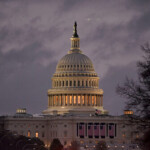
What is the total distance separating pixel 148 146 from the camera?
3647 centimetres

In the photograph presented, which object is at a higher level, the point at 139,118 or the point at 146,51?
the point at 146,51

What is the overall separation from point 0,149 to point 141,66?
103m

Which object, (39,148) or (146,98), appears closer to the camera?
(146,98)

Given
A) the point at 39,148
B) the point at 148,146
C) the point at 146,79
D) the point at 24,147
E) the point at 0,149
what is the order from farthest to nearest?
the point at 39,148, the point at 24,147, the point at 0,149, the point at 146,79, the point at 148,146

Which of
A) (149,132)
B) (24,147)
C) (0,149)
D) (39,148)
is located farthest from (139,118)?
(39,148)

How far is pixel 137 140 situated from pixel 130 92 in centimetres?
251

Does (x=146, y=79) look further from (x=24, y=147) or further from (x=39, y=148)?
(x=39, y=148)

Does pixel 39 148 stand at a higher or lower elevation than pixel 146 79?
higher

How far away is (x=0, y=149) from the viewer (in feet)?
476

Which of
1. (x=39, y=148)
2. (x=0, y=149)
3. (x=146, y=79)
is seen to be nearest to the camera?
(x=146, y=79)

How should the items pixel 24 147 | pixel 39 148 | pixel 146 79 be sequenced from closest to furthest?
pixel 146 79, pixel 24 147, pixel 39 148

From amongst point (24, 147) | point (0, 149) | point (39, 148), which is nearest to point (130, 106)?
point (0, 149)

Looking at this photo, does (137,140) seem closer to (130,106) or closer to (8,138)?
(130,106)

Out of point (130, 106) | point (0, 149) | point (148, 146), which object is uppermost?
point (0, 149)
